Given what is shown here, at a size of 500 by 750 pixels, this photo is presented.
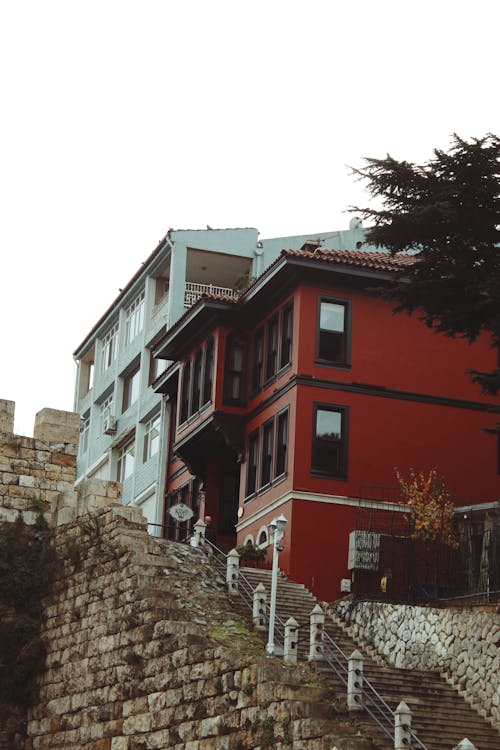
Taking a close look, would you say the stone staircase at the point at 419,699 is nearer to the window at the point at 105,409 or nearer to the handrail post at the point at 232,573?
the handrail post at the point at 232,573

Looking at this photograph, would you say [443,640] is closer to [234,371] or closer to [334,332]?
[334,332]

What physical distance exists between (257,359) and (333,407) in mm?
3689

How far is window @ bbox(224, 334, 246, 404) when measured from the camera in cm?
3584

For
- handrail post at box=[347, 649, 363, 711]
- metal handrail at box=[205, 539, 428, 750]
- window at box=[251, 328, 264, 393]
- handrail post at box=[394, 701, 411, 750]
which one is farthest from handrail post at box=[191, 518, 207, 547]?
handrail post at box=[394, 701, 411, 750]

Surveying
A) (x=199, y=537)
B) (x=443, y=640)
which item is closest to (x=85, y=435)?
(x=199, y=537)

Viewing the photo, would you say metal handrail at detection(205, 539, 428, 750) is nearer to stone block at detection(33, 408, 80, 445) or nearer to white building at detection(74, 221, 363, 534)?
stone block at detection(33, 408, 80, 445)

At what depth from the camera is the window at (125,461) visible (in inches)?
1880

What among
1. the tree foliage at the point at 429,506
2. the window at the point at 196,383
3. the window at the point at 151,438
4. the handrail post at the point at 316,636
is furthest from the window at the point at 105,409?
the handrail post at the point at 316,636

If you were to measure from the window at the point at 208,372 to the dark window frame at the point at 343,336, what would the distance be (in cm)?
427

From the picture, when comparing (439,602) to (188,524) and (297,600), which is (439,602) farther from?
(188,524)

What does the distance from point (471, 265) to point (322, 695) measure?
A: 962 centimetres

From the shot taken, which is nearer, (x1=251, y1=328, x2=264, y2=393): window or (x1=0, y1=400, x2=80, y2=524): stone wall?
(x1=0, y1=400, x2=80, y2=524): stone wall

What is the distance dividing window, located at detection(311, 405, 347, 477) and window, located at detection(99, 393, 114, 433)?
19382 millimetres

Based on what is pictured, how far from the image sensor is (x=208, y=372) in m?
37.0
